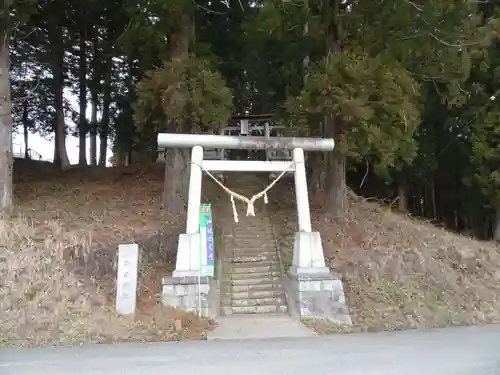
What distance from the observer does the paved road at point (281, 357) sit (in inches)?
203

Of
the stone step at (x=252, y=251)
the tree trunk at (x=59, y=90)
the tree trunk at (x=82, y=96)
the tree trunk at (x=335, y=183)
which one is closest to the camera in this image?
the stone step at (x=252, y=251)

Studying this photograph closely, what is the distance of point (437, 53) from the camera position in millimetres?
10336

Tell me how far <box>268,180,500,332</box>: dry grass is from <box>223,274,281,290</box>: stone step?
756 mm

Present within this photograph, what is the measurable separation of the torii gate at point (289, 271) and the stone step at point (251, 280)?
0.32 metres

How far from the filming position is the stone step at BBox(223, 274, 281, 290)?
29.6ft

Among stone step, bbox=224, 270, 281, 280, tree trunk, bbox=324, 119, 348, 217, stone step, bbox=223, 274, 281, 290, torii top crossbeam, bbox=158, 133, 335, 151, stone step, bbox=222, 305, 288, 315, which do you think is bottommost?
stone step, bbox=222, 305, 288, 315

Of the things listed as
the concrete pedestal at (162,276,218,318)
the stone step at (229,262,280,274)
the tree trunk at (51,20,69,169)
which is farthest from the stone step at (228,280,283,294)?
the tree trunk at (51,20,69,169)

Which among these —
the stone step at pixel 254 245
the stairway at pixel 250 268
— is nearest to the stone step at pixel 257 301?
the stairway at pixel 250 268

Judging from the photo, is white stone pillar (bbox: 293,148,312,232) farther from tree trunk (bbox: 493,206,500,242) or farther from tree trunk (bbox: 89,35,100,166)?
tree trunk (bbox: 89,35,100,166)

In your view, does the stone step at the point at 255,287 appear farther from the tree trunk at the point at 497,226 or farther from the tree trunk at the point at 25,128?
the tree trunk at the point at 25,128

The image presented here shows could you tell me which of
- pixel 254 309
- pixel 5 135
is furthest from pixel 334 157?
pixel 5 135

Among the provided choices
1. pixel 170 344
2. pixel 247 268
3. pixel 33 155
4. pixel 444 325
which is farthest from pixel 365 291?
pixel 33 155

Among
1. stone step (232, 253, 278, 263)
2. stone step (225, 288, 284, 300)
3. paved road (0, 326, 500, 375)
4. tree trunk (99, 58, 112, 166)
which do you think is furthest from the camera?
tree trunk (99, 58, 112, 166)

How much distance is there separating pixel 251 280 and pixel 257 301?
1.86ft
